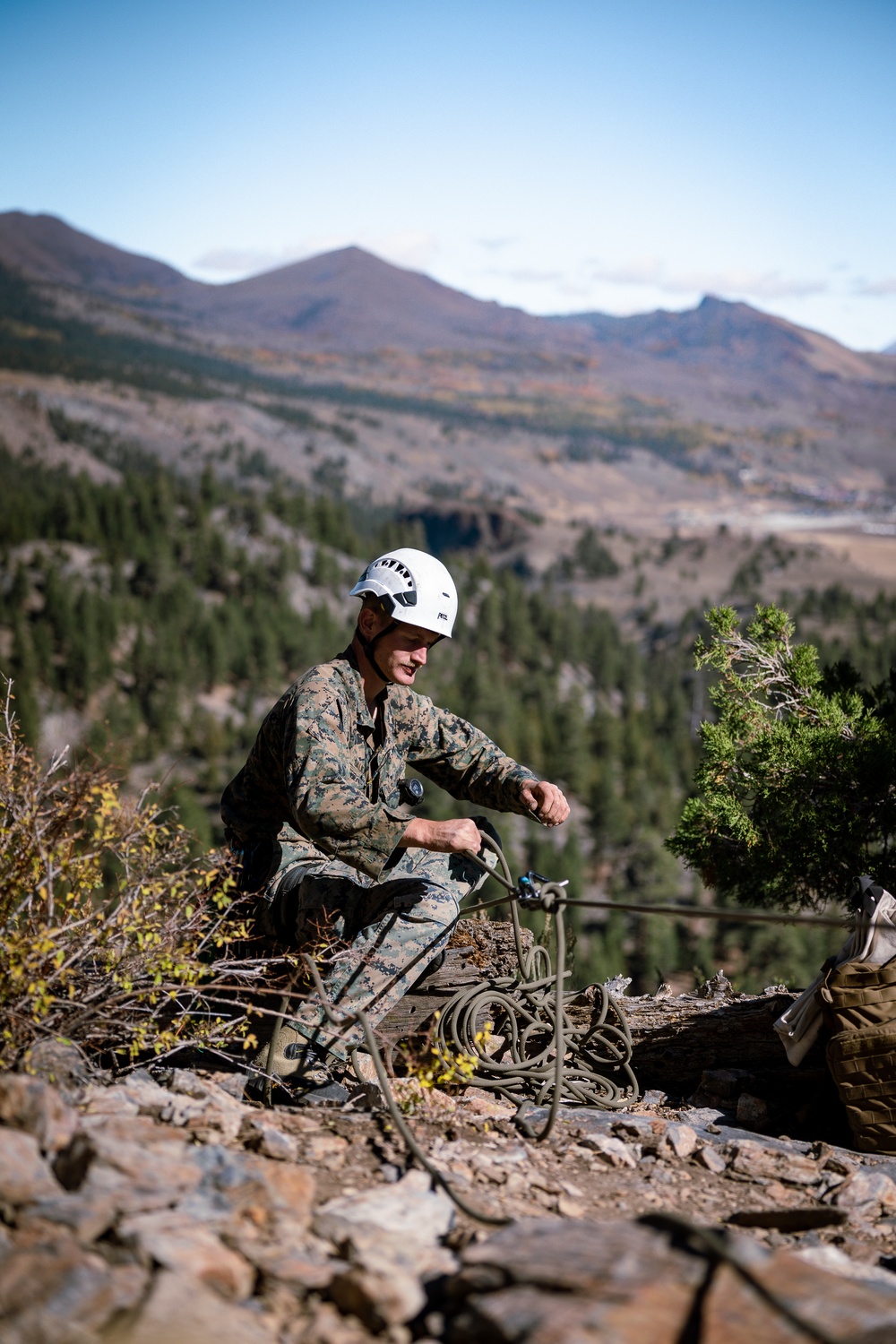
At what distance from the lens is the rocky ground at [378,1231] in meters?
2.77

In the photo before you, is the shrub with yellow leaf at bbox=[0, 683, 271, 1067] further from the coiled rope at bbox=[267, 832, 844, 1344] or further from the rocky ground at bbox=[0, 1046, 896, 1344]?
the coiled rope at bbox=[267, 832, 844, 1344]

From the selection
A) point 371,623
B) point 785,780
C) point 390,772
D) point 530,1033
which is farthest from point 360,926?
point 785,780

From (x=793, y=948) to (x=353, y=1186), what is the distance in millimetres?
69371

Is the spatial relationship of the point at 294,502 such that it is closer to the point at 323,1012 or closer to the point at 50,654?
the point at 50,654

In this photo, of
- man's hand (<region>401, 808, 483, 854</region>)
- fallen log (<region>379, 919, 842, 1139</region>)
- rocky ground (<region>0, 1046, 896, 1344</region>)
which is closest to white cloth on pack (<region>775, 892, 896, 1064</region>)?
fallen log (<region>379, 919, 842, 1139</region>)

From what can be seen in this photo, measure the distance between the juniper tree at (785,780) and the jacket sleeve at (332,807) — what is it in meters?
4.10

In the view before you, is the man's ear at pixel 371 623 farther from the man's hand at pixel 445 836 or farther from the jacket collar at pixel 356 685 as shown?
the man's hand at pixel 445 836

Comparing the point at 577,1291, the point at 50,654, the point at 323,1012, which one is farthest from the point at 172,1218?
the point at 50,654

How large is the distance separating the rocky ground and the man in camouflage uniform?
74 cm

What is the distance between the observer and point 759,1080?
20.5ft

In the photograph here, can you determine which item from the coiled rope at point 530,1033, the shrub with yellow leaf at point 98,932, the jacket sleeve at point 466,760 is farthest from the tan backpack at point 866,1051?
the shrub with yellow leaf at point 98,932

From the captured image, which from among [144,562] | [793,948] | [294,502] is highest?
[294,502]

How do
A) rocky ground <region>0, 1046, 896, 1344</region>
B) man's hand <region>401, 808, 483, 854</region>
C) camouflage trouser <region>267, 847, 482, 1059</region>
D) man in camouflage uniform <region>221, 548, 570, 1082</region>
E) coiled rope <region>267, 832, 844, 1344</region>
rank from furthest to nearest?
camouflage trouser <region>267, 847, 482, 1059</region>
man in camouflage uniform <region>221, 548, 570, 1082</region>
man's hand <region>401, 808, 483, 854</region>
coiled rope <region>267, 832, 844, 1344</region>
rocky ground <region>0, 1046, 896, 1344</region>

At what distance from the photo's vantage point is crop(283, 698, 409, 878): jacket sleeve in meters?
4.96
